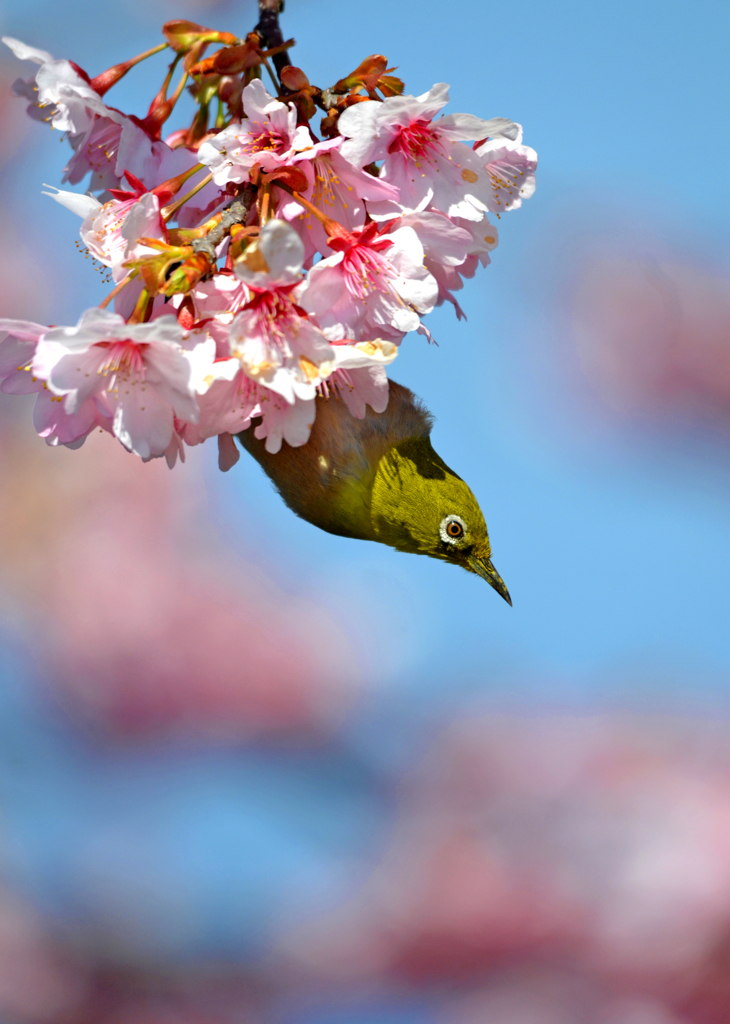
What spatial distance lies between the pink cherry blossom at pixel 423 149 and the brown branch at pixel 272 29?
0.29 metres

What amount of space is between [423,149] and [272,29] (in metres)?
0.49

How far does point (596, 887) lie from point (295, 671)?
2965 millimetres

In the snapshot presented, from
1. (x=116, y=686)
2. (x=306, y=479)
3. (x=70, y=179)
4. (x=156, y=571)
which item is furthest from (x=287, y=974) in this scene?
(x=70, y=179)

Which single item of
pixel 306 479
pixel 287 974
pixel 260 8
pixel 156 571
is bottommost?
pixel 287 974

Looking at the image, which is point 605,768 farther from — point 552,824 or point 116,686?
point 116,686

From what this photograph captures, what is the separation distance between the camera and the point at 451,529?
7.47 ft

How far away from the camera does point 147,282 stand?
1.49 metres

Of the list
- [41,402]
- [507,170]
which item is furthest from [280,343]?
[507,170]

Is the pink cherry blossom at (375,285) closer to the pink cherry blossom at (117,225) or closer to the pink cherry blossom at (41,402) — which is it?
the pink cherry blossom at (117,225)

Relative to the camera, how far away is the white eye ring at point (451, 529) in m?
2.26

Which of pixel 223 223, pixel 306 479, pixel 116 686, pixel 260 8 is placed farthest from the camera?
pixel 116 686

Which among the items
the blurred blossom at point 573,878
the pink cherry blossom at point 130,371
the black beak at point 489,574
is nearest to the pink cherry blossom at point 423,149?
the pink cherry blossom at point 130,371

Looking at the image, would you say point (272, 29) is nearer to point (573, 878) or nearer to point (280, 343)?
point (280, 343)

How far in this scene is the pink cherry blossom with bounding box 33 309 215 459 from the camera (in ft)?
4.61
